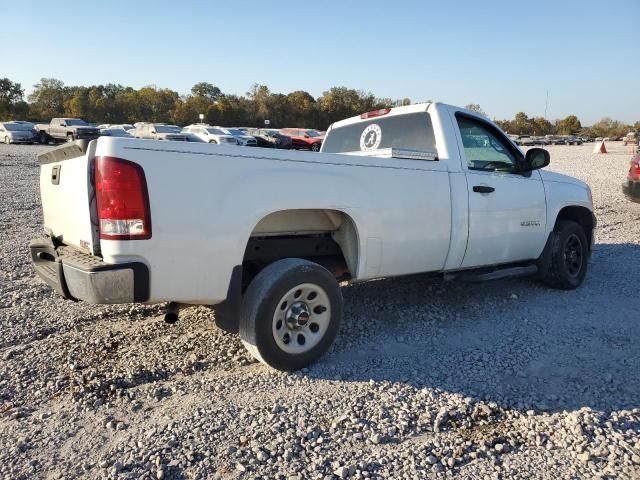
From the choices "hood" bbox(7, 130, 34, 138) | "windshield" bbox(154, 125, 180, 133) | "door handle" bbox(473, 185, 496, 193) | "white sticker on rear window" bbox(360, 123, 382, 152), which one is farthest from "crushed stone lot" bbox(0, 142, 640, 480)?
"hood" bbox(7, 130, 34, 138)

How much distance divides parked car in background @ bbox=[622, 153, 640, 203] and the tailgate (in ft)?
33.7

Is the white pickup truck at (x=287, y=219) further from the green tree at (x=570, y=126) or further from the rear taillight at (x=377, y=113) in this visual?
the green tree at (x=570, y=126)

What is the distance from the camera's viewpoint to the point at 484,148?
4.98 metres

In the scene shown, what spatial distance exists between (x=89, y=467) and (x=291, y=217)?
214cm

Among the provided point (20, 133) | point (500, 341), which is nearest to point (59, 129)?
point (20, 133)

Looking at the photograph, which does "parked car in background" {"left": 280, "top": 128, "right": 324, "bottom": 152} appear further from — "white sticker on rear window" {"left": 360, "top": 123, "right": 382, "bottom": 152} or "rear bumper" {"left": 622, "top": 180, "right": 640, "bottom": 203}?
"white sticker on rear window" {"left": 360, "top": 123, "right": 382, "bottom": 152}

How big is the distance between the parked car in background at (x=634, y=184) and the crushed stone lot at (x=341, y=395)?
232 inches

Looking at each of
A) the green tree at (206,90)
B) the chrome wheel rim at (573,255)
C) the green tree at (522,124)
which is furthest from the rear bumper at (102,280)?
the green tree at (522,124)

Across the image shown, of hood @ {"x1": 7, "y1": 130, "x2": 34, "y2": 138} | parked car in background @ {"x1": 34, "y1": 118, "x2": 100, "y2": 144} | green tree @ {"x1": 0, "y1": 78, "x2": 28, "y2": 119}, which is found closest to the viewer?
hood @ {"x1": 7, "y1": 130, "x2": 34, "y2": 138}

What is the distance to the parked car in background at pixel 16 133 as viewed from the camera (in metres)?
35.8

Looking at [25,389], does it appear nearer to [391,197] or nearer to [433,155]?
[391,197]

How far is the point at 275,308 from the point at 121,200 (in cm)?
121

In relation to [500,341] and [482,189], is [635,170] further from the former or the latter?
[500,341]

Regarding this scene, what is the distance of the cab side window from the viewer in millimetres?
4754
